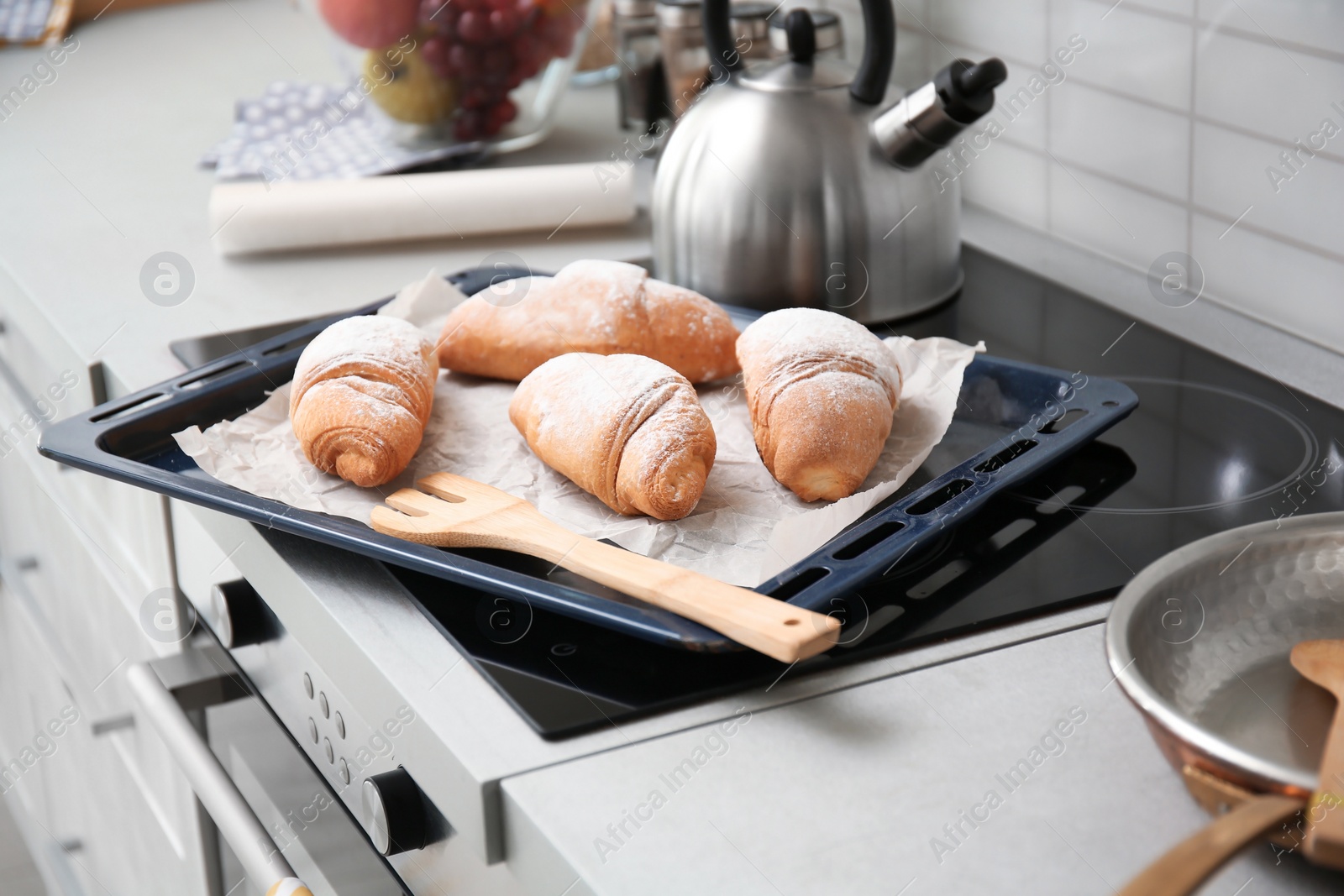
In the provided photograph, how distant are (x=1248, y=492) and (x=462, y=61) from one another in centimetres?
92

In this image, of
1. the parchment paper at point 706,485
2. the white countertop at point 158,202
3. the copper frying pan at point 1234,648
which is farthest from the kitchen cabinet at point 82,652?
the copper frying pan at point 1234,648

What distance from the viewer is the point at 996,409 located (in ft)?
2.54

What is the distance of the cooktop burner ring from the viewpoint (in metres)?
0.68

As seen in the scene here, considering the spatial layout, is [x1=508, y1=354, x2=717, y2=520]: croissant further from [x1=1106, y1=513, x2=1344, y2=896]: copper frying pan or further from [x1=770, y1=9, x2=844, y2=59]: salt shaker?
[x1=770, y1=9, x2=844, y2=59]: salt shaker

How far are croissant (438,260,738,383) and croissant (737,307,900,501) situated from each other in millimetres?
62

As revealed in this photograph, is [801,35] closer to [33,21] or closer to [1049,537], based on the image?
[1049,537]

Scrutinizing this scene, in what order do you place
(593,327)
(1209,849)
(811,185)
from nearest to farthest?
(1209,849) < (593,327) < (811,185)

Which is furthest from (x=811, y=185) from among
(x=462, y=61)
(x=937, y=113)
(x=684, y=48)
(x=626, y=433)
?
(x=462, y=61)

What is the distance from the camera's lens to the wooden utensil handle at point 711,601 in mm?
505

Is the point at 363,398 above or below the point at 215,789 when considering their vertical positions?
above

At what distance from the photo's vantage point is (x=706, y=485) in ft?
2.29

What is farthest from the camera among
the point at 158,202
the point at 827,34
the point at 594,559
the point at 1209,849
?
the point at 158,202

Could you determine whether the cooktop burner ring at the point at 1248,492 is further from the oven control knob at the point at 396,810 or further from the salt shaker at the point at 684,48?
the salt shaker at the point at 684,48

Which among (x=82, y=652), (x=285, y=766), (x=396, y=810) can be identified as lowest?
(x=82, y=652)
